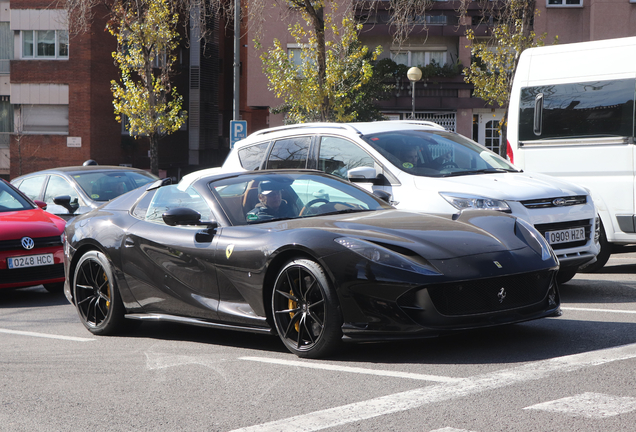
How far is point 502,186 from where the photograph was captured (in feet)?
27.1

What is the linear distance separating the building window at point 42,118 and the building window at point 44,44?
265 centimetres

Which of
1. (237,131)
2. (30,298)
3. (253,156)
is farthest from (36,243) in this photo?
(237,131)

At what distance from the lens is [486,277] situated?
5457 millimetres

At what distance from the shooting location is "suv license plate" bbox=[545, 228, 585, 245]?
323 inches

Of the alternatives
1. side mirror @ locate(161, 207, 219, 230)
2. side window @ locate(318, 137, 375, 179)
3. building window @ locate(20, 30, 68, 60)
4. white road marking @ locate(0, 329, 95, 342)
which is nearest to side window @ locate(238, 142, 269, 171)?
side window @ locate(318, 137, 375, 179)

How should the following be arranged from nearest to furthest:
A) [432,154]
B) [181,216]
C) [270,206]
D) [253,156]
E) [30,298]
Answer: [181,216]
[270,206]
[432,154]
[253,156]
[30,298]

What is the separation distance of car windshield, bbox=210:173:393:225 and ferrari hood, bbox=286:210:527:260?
0.91 ft

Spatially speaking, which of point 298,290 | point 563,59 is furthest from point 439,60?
point 298,290

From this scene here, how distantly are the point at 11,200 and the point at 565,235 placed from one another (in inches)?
265

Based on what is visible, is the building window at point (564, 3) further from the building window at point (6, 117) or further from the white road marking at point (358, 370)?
the white road marking at point (358, 370)

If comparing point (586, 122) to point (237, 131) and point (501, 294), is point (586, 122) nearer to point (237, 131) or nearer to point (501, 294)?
point (501, 294)

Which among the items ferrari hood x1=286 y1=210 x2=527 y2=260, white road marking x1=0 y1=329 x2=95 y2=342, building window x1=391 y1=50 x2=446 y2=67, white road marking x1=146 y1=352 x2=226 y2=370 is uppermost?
building window x1=391 y1=50 x2=446 y2=67

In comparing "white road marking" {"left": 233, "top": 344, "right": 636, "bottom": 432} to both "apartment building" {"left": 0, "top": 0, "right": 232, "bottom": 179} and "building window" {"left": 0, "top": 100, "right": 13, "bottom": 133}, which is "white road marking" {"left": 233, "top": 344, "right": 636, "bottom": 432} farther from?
"building window" {"left": 0, "top": 100, "right": 13, "bottom": 133}

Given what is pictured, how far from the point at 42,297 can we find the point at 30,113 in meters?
37.3
